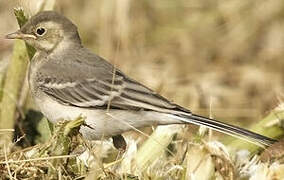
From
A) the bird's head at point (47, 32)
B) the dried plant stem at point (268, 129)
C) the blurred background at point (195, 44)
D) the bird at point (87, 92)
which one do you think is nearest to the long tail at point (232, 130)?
the bird at point (87, 92)

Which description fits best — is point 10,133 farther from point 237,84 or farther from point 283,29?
point 283,29

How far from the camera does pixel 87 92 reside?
498 cm

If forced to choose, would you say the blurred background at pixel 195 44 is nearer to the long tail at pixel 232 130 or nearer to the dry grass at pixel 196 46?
the dry grass at pixel 196 46

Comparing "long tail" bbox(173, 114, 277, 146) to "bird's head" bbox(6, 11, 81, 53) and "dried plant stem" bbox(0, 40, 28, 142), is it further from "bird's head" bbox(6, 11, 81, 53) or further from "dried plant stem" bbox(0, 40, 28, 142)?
"dried plant stem" bbox(0, 40, 28, 142)

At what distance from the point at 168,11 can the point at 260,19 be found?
891 mm

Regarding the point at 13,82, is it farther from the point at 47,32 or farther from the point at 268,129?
the point at 268,129

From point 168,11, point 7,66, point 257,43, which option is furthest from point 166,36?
point 7,66

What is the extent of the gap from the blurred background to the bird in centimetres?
192

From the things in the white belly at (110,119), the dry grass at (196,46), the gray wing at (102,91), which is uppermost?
the dry grass at (196,46)

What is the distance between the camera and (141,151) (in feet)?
15.7

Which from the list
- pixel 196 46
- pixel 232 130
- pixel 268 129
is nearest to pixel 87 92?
pixel 232 130

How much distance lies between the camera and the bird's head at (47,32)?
16.8ft

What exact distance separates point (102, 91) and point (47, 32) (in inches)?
22.4

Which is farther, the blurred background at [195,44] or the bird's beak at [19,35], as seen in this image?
the blurred background at [195,44]
